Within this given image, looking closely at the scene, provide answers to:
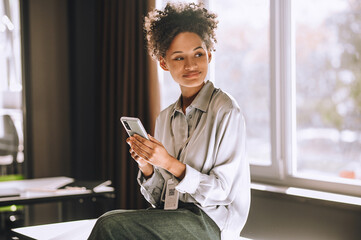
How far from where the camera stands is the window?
211cm

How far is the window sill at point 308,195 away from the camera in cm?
189

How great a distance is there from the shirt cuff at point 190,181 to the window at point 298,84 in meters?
1.13

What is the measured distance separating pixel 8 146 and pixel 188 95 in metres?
2.35

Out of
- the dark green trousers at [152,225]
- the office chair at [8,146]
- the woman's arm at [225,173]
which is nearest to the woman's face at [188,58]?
the woman's arm at [225,173]

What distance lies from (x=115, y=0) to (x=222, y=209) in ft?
7.69

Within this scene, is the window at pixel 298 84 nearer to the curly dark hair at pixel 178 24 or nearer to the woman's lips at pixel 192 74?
the curly dark hair at pixel 178 24

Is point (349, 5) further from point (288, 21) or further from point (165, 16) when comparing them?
point (165, 16)

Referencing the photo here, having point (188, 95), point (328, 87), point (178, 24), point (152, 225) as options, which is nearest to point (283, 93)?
point (328, 87)

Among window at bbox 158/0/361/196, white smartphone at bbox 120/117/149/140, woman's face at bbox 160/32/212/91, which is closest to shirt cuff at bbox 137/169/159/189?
white smartphone at bbox 120/117/149/140

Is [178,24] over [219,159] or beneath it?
over

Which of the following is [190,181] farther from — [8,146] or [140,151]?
[8,146]

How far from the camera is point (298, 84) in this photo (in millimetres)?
2336

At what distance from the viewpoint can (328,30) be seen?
219cm

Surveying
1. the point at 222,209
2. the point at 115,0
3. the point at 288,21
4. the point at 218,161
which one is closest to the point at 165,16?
the point at 218,161
